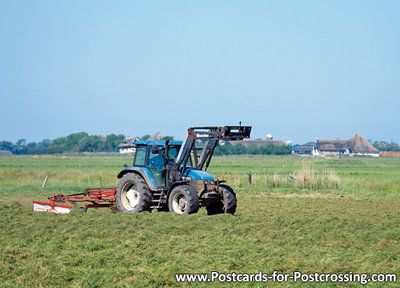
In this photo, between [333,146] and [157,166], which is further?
[333,146]

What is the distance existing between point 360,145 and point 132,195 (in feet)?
349

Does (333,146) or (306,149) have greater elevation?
(333,146)

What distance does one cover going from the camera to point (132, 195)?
1538 centimetres

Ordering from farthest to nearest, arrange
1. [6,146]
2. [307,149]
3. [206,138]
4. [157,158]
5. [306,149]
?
1. [6,146]
2. [306,149]
3. [307,149]
4. [157,158]
5. [206,138]

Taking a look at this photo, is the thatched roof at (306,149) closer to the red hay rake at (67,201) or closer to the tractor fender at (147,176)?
the red hay rake at (67,201)

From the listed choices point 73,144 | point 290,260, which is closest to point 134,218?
point 290,260

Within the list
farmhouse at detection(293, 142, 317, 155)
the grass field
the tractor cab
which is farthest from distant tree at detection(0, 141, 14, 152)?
the tractor cab

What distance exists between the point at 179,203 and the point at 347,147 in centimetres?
10859

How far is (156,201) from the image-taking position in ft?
48.1

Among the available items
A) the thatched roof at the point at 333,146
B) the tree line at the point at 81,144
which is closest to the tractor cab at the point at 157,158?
the tree line at the point at 81,144

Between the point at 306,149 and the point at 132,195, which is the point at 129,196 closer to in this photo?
the point at 132,195

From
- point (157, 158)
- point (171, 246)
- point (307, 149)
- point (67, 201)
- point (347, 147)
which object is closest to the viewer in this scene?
point (171, 246)

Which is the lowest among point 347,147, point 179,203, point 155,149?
point 179,203

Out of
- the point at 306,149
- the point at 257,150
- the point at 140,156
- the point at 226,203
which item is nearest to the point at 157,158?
the point at 140,156
